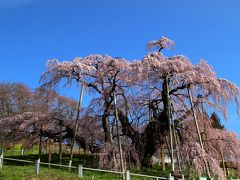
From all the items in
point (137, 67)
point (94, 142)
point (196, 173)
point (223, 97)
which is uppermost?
point (137, 67)

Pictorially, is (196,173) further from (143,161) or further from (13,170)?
(13,170)

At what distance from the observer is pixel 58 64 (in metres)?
24.2

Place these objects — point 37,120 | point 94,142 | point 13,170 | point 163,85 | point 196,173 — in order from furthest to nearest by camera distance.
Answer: point 94,142 < point 37,120 < point 163,85 < point 196,173 < point 13,170

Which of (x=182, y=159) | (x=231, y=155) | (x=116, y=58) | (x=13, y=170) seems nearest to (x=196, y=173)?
(x=182, y=159)

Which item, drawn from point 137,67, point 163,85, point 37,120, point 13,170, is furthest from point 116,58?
point 13,170

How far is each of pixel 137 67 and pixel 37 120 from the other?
8.53 meters

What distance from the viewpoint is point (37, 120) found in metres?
25.9

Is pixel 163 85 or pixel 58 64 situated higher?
pixel 58 64

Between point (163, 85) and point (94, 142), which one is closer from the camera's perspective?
point (163, 85)

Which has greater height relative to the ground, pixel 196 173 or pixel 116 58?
pixel 116 58

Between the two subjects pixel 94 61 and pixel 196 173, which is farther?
pixel 94 61

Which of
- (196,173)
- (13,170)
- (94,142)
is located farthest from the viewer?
(94,142)

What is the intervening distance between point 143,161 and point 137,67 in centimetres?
744

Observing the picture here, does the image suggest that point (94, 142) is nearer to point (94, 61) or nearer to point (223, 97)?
point (94, 61)
